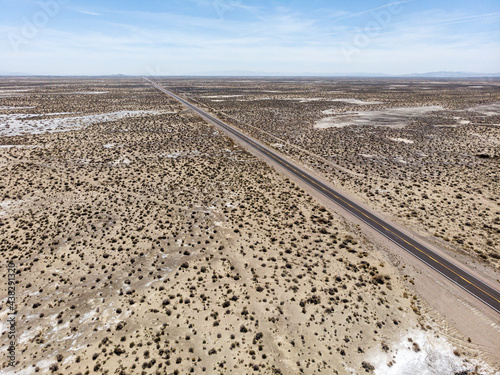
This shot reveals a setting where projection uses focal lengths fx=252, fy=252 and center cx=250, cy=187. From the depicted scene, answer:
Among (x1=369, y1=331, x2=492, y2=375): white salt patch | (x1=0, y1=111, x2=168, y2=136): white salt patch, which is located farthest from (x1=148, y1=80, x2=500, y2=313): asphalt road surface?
(x1=0, y1=111, x2=168, y2=136): white salt patch

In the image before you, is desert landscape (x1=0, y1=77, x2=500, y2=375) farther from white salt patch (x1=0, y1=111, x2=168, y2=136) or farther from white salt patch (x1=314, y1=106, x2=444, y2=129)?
white salt patch (x1=314, y1=106, x2=444, y2=129)

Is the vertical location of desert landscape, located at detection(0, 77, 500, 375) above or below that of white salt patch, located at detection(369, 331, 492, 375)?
above

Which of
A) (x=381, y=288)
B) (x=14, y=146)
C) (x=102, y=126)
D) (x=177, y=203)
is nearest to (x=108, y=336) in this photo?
(x=177, y=203)

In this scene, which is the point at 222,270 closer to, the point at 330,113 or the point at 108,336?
the point at 108,336

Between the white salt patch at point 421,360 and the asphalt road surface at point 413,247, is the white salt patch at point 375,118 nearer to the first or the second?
the asphalt road surface at point 413,247

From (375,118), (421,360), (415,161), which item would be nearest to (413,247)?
(421,360)

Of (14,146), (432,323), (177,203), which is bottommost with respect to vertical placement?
(432,323)

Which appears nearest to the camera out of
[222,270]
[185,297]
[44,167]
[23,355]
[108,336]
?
[23,355]

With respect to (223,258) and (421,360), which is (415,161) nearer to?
(421,360)
